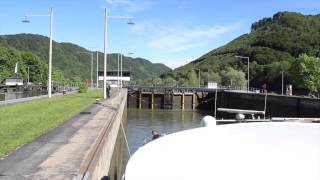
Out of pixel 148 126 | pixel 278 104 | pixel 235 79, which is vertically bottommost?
pixel 148 126

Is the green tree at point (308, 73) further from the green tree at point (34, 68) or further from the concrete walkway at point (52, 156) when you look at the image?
the concrete walkway at point (52, 156)

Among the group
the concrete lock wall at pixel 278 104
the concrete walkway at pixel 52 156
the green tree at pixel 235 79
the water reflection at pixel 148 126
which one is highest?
the green tree at pixel 235 79

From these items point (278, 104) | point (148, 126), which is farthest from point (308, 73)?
point (148, 126)

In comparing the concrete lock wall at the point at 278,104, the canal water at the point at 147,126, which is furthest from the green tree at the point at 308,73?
the canal water at the point at 147,126

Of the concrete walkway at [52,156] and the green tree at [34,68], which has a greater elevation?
the green tree at [34,68]

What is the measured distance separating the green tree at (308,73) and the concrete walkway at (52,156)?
9711 centimetres

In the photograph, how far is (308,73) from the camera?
384ft

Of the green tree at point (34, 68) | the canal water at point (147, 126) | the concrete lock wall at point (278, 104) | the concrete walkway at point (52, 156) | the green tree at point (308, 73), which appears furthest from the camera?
the green tree at point (34, 68)

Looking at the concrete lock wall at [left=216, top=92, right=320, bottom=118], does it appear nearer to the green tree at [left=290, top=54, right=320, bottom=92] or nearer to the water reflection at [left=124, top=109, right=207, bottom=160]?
the water reflection at [left=124, top=109, right=207, bottom=160]

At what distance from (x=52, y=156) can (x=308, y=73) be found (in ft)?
353

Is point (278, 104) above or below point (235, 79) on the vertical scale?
below

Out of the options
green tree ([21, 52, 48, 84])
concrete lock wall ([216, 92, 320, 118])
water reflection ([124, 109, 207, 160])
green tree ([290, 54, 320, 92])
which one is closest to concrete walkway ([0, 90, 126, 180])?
water reflection ([124, 109, 207, 160])

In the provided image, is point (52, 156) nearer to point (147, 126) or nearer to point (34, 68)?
point (147, 126)

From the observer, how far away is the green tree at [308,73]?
114294 mm
